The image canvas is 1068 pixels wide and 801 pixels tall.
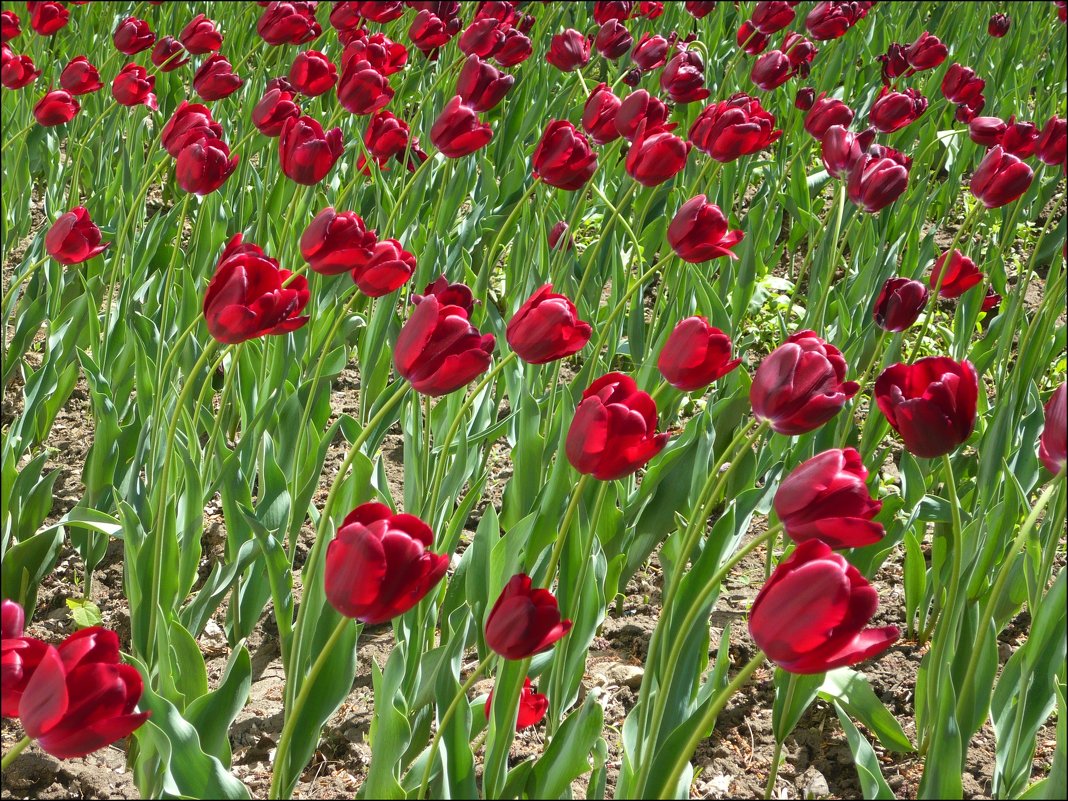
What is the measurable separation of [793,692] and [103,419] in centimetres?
116

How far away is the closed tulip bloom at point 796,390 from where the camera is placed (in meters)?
1.22

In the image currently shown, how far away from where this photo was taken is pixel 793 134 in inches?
157

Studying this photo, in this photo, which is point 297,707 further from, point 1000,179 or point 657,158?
point 1000,179

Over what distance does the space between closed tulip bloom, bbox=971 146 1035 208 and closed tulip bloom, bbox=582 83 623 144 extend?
0.77 meters

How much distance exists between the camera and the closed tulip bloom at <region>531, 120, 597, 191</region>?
7.06ft

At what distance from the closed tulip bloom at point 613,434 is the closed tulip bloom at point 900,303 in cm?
85

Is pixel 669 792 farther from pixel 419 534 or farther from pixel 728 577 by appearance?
pixel 728 577

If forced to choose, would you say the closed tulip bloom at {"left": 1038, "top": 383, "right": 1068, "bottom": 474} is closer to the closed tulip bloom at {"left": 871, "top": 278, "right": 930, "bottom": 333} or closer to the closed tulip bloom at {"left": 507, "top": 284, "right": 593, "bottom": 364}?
the closed tulip bloom at {"left": 507, "top": 284, "right": 593, "bottom": 364}

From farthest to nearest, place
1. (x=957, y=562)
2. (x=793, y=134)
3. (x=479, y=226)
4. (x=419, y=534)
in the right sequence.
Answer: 1. (x=793, y=134)
2. (x=479, y=226)
3. (x=957, y=562)
4. (x=419, y=534)

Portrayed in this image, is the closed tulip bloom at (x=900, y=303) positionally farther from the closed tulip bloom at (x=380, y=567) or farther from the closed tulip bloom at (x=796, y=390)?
the closed tulip bloom at (x=380, y=567)

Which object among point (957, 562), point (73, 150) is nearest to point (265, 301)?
point (957, 562)

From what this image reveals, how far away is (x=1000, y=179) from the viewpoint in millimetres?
2242

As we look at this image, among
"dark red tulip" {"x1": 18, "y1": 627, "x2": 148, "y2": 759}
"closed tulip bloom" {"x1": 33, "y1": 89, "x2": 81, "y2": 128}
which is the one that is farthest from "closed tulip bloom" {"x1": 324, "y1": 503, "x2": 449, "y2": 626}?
"closed tulip bloom" {"x1": 33, "y1": 89, "x2": 81, "y2": 128}

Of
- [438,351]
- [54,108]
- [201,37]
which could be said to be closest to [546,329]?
[438,351]
